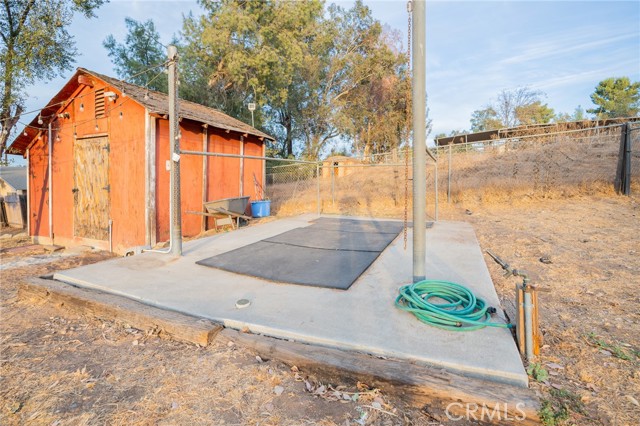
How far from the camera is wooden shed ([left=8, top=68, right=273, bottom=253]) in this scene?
259 inches

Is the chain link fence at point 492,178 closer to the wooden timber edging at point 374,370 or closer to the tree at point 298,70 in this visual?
the wooden timber edging at point 374,370

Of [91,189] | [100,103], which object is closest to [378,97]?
[100,103]

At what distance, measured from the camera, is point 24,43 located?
30.6 ft

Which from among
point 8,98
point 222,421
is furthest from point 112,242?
point 222,421

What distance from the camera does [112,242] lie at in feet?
23.6

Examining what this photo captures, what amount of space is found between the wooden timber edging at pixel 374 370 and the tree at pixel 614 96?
3366 centimetres

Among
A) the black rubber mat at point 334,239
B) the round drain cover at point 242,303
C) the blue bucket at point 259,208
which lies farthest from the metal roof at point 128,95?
the round drain cover at point 242,303

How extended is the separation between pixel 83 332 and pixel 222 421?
1.76 metres

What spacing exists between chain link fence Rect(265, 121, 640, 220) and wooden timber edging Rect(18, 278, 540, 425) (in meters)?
5.31

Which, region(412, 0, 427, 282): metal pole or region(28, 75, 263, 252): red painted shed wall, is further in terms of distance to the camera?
region(28, 75, 263, 252): red painted shed wall

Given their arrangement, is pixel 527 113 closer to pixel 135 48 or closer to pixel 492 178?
pixel 492 178

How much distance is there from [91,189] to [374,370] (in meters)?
8.53

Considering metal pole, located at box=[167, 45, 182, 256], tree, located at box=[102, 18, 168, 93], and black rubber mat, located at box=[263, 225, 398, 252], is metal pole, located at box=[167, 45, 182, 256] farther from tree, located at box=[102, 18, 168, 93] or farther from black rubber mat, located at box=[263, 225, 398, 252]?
tree, located at box=[102, 18, 168, 93]

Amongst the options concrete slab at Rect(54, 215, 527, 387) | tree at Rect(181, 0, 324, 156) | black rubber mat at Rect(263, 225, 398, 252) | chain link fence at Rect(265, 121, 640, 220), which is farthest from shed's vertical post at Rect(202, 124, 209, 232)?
tree at Rect(181, 0, 324, 156)
